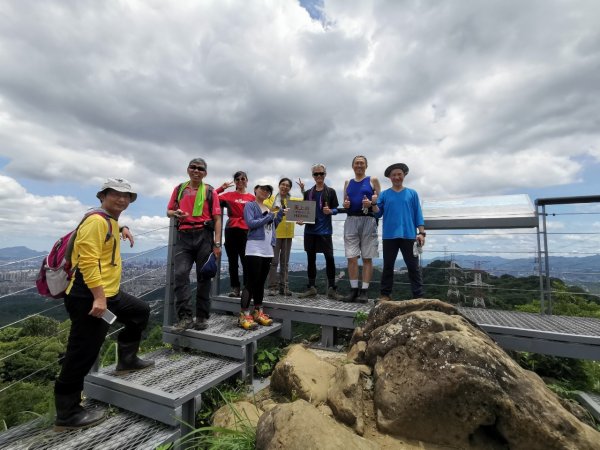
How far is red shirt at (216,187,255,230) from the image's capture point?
495 centimetres

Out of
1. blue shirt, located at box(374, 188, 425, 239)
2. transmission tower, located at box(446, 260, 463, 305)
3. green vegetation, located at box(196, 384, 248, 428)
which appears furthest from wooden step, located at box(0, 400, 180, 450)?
transmission tower, located at box(446, 260, 463, 305)

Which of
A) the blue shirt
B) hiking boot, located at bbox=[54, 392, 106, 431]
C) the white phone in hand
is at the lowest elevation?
hiking boot, located at bbox=[54, 392, 106, 431]

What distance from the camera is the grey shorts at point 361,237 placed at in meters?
4.90

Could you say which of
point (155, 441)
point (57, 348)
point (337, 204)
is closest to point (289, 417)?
point (155, 441)

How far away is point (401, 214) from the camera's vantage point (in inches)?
180

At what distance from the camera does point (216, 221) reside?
4152mm

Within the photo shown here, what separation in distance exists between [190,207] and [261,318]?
1.80 m

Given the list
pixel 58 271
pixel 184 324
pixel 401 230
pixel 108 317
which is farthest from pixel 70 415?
pixel 401 230

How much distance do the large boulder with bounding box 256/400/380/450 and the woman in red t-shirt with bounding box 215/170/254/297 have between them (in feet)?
9.22

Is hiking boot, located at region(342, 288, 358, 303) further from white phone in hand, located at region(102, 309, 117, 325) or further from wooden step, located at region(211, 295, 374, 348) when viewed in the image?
white phone in hand, located at region(102, 309, 117, 325)

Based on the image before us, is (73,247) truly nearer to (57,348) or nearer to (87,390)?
(87,390)

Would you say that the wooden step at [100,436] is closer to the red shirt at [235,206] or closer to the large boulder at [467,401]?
the large boulder at [467,401]

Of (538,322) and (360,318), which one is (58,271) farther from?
(538,322)

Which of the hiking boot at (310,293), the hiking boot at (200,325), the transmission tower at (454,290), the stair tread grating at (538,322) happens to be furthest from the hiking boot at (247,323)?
the transmission tower at (454,290)
